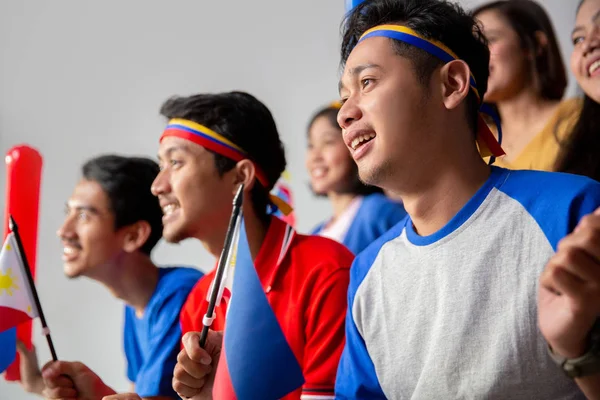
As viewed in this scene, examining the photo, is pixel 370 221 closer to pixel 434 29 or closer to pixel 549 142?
pixel 549 142

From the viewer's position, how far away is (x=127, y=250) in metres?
2.02

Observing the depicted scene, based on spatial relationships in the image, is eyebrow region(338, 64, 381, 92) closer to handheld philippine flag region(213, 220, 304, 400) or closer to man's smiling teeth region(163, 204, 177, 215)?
handheld philippine flag region(213, 220, 304, 400)

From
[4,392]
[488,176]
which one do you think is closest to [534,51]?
[488,176]

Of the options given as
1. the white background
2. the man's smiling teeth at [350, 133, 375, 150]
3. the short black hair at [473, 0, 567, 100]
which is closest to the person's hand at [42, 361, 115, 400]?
the man's smiling teeth at [350, 133, 375, 150]

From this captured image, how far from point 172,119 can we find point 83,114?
180cm

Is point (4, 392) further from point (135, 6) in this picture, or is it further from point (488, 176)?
point (488, 176)

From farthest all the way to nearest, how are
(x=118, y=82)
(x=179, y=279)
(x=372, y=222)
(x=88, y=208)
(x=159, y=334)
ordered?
(x=118, y=82), (x=372, y=222), (x=88, y=208), (x=179, y=279), (x=159, y=334)

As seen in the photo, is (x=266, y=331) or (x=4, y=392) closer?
(x=266, y=331)

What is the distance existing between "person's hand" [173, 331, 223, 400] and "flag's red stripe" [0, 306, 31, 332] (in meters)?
0.50

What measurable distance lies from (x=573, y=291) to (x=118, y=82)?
2917 mm

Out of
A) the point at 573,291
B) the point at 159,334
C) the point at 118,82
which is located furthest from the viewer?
the point at 118,82

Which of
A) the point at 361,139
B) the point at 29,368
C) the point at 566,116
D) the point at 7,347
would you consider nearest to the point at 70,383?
the point at 7,347

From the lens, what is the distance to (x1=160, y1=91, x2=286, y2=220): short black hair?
5.59 ft

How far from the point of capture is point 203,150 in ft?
5.55
